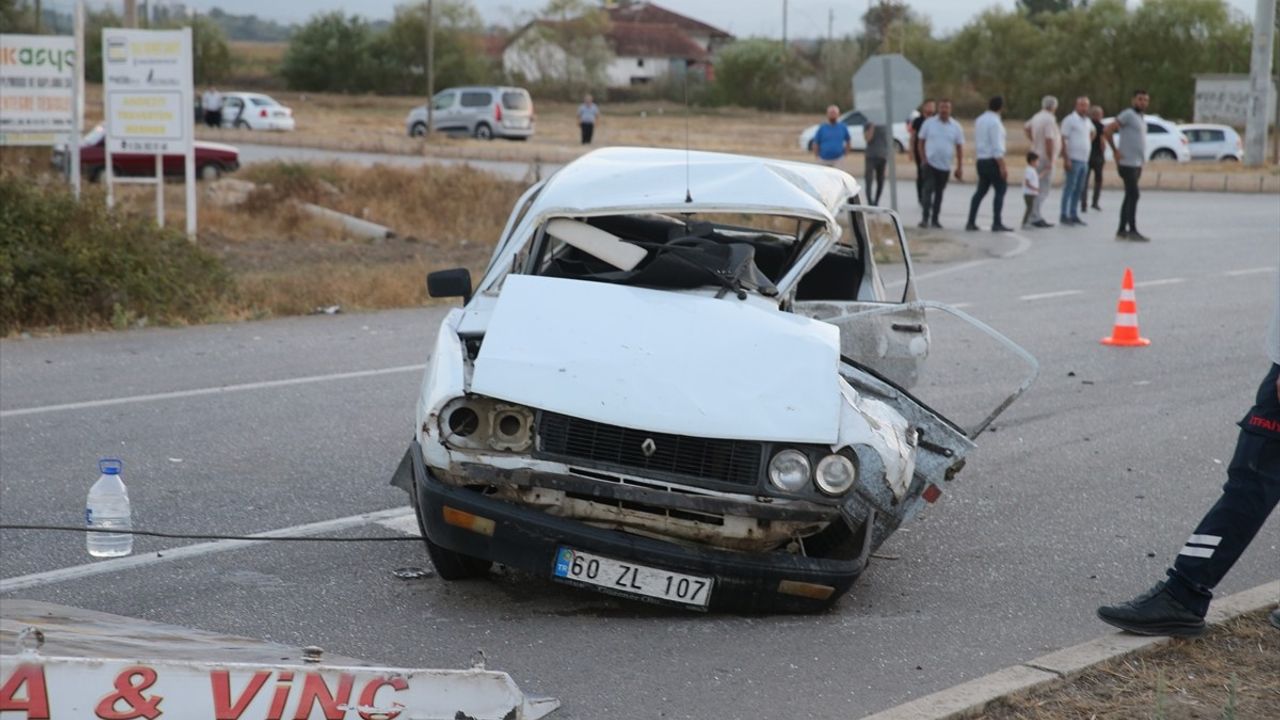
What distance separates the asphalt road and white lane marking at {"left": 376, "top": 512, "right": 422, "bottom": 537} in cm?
12

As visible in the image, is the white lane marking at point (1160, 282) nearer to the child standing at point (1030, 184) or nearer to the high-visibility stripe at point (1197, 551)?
the child standing at point (1030, 184)

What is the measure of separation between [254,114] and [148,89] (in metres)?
32.9

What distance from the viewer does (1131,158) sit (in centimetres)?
2175

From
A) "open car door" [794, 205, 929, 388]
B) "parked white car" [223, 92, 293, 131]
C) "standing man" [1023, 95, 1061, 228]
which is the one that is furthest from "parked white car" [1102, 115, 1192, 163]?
"open car door" [794, 205, 929, 388]

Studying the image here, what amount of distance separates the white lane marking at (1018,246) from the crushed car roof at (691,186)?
12.6m

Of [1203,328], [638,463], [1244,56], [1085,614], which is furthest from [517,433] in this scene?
[1244,56]

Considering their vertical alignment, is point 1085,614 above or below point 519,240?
below

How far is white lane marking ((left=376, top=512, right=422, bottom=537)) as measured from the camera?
6488 mm

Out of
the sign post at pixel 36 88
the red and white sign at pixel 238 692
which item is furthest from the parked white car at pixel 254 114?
the red and white sign at pixel 238 692

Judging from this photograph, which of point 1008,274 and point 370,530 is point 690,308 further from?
point 1008,274

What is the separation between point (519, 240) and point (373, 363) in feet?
15.2

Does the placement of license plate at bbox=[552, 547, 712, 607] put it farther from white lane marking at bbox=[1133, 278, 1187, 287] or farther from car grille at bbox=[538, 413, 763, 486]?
white lane marking at bbox=[1133, 278, 1187, 287]

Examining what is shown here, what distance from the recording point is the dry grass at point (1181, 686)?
14.3ft

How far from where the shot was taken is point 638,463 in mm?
5117
